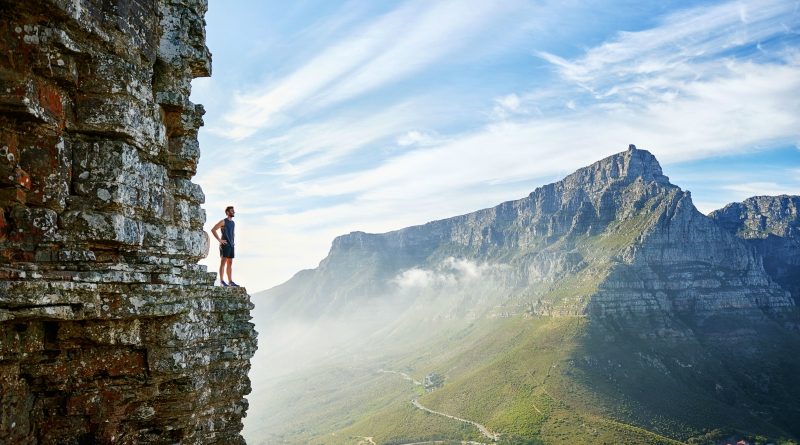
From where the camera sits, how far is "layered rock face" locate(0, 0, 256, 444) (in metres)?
6.61

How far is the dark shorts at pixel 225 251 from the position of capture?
1477cm

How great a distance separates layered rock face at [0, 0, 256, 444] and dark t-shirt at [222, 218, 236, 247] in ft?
16.7

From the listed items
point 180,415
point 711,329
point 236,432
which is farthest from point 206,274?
point 711,329

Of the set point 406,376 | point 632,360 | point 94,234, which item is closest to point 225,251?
point 94,234

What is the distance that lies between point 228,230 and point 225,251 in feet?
2.01

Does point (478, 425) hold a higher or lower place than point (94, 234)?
lower

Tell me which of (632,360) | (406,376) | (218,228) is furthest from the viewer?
(406,376)

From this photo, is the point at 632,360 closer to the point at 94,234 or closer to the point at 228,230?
the point at 228,230

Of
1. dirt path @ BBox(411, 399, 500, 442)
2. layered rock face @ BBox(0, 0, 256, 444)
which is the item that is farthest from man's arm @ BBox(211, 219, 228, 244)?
dirt path @ BBox(411, 399, 500, 442)

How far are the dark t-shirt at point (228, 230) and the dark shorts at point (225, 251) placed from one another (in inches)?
4.6

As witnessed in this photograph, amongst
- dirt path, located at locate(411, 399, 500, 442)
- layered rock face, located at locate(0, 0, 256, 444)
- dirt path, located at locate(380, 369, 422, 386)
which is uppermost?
layered rock face, located at locate(0, 0, 256, 444)

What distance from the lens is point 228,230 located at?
585 inches

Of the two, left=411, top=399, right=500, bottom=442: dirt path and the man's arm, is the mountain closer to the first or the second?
left=411, top=399, right=500, bottom=442: dirt path

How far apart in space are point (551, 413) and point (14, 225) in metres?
101
